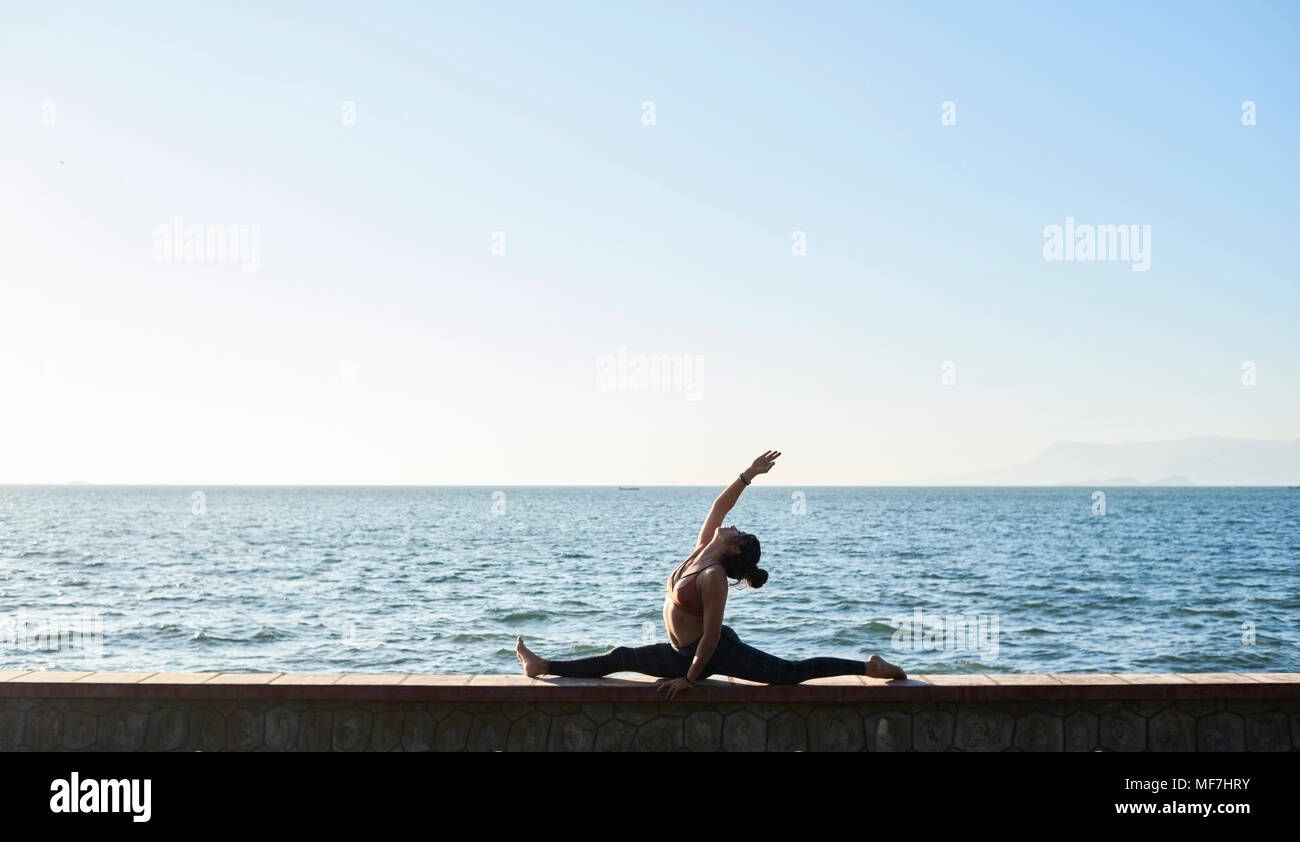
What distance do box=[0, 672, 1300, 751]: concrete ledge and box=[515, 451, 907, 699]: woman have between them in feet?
0.40

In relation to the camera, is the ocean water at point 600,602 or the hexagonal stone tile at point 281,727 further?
the ocean water at point 600,602

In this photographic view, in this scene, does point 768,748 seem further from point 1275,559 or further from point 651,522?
point 651,522

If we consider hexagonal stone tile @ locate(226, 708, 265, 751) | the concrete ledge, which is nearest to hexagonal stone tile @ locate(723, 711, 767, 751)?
the concrete ledge

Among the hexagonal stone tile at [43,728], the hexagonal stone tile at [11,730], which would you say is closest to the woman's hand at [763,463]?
the hexagonal stone tile at [43,728]

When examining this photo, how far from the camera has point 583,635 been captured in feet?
82.1

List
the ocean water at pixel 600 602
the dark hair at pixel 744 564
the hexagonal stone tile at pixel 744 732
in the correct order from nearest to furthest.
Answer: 1. the dark hair at pixel 744 564
2. the hexagonal stone tile at pixel 744 732
3. the ocean water at pixel 600 602

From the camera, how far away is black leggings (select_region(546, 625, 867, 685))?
7449mm

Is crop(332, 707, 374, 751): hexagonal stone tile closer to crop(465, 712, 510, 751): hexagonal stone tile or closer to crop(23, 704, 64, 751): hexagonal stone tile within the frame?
crop(465, 712, 510, 751): hexagonal stone tile

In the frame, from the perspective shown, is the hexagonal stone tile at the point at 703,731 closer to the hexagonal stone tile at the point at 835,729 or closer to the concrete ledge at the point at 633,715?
the concrete ledge at the point at 633,715

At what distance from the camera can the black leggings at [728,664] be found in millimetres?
7449

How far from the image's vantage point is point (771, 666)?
7516 millimetres

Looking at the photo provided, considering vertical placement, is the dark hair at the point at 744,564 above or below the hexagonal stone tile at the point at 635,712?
above
